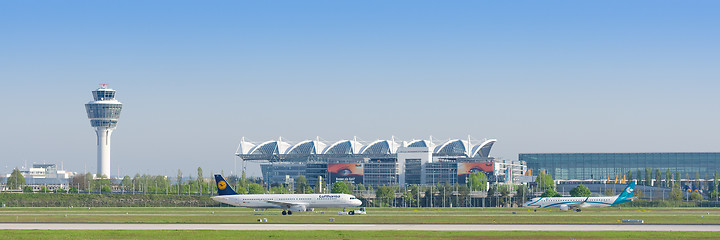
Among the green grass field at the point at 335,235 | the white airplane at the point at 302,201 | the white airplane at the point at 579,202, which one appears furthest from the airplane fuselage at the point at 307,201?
the green grass field at the point at 335,235

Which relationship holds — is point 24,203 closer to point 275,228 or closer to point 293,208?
point 293,208

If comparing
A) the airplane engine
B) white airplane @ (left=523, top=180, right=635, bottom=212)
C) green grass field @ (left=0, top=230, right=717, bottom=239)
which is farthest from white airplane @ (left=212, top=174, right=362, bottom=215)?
green grass field @ (left=0, top=230, right=717, bottom=239)

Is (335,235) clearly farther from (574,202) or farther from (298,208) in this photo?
(574,202)

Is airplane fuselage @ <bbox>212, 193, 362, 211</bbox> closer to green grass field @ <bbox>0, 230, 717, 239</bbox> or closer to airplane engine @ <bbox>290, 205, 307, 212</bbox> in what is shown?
airplane engine @ <bbox>290, 205, 307, 212</bbox>

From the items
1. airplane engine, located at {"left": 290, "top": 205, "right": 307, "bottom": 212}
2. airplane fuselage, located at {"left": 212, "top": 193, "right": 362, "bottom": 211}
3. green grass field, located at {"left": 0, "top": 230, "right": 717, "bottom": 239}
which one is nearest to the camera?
green grass field, located at {"left": 0, "top": 230, "right": 717, "bottom": 239}

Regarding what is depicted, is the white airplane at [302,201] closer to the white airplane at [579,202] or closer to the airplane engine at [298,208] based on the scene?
the airplane engine at [298,208]

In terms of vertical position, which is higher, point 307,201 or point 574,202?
point 307,201

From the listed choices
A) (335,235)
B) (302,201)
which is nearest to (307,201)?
(302,201)

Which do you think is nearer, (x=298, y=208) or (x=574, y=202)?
(x=298, y=208)

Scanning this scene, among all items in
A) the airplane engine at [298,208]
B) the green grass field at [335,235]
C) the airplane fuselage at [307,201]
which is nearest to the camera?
the green grass field at [335,235]

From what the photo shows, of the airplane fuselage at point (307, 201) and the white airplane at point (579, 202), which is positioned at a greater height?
the airplane fuselage at point (307, 201)

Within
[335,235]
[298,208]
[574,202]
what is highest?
[335,235]

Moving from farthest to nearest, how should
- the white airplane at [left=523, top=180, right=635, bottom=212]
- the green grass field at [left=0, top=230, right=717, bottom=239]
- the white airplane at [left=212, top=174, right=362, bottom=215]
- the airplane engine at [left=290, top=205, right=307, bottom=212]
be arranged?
the white airplane at [left=523, top=180, right=635, bottom=212] → the white airplane at [left=212, top=174, right=362, bottom=215] → the airplane engine at [left=290, top=205, right=307, bottom=212] → the green grass field at [left=0, top=230, right=717, bottom=239]

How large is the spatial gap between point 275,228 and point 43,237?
1744cm
